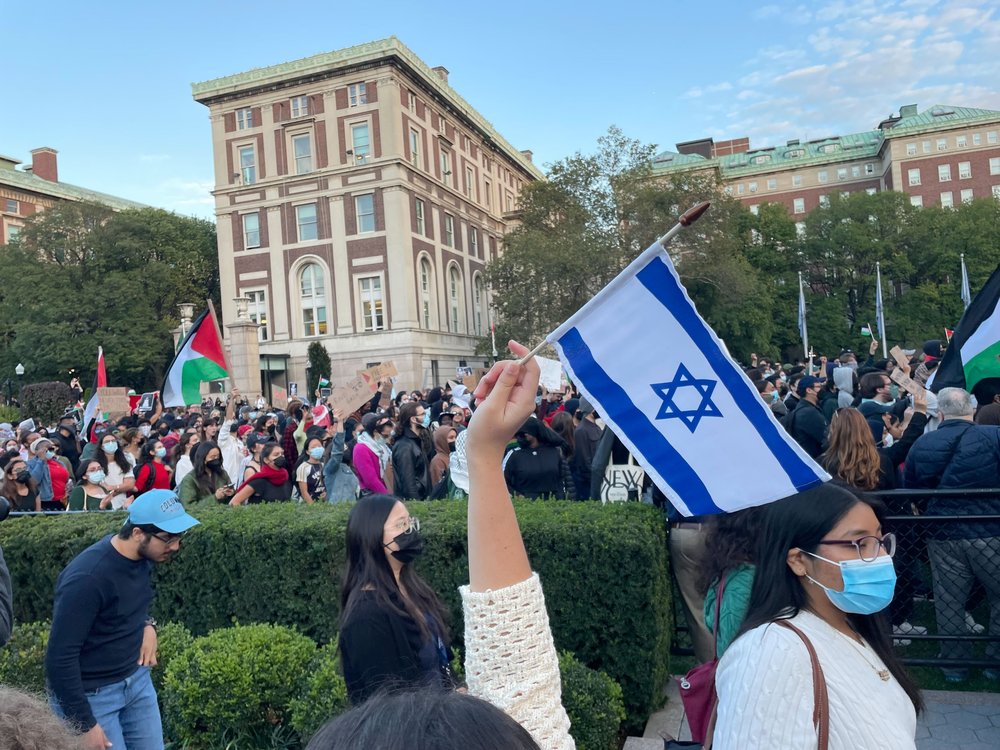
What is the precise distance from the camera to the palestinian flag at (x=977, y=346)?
5.99m

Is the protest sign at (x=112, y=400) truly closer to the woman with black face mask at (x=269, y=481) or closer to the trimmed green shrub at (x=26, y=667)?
the woman with black face mask at (x=269, y=481)

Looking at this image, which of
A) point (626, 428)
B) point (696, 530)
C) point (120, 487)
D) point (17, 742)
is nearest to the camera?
point (17, 742)

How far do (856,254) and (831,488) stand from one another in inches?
2326

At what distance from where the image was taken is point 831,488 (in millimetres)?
2490

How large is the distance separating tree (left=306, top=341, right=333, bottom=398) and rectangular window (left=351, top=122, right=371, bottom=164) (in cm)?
1201

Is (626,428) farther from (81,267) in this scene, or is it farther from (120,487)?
(81,267)

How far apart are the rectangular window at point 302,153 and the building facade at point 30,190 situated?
75.5ft

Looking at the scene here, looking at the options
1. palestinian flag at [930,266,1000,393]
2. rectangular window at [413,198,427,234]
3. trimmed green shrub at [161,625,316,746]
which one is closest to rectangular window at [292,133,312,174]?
rectangular window at [413,198,427,234]

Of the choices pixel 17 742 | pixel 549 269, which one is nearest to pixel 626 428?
pixel 17 742

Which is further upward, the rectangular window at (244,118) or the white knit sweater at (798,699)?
the rectangular window at (244,118)

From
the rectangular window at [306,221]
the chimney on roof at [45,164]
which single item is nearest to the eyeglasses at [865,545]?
the rectangular window at [306,221]

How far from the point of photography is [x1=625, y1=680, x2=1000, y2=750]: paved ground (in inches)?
187

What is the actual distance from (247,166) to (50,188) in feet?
108

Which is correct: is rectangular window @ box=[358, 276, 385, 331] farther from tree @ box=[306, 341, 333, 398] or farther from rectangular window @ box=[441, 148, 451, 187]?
rectangular window @ box=[441, 148, 451, 187]
